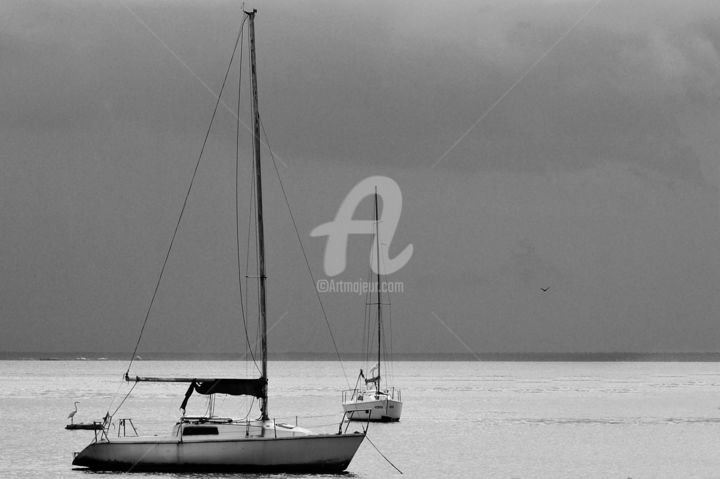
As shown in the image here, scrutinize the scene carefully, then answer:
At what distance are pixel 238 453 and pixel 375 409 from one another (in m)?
44.0

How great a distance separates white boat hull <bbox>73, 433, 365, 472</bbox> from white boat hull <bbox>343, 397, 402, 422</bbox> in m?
38.1

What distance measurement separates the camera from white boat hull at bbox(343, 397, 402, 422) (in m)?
89.4

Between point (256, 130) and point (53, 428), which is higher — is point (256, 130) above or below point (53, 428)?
above

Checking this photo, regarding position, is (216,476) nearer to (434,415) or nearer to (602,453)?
(602,453)

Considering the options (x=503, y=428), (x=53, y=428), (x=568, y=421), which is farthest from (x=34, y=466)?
(x=568, y=421)

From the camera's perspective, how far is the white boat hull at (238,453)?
48812 millimetres

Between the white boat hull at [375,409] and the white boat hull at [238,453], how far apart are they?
125 feet

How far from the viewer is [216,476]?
5016cm

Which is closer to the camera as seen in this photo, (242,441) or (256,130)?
(242,441)

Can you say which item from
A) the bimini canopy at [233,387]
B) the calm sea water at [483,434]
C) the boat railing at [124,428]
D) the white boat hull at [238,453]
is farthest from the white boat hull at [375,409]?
the white boat hull at [238,453]

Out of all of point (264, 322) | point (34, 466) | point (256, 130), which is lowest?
point (34, 466)

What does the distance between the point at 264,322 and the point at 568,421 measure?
6400cm

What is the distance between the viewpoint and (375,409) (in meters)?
92.1

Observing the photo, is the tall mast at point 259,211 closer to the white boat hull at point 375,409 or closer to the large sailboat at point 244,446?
the large sailboat at point 244,446
